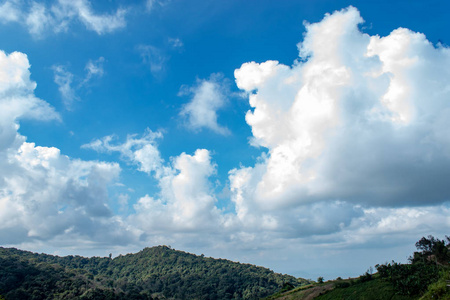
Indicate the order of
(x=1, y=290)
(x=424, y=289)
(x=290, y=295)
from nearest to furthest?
(x=424, y=289)
(x=290, y=295)
(x=1, y=290)

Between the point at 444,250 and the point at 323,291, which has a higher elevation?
the point at 444,250

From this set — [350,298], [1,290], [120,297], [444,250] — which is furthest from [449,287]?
[1,290]

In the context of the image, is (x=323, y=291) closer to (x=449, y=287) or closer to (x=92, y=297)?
(x=449, y=287)

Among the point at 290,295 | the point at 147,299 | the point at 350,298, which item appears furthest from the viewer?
the point at 147,299

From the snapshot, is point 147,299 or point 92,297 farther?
point 147,299

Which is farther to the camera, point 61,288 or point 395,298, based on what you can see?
point 61,288

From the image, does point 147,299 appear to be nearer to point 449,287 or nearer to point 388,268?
point 388,268

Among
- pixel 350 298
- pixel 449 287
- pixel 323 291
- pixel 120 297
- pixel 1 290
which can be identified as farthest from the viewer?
pixel 120 297

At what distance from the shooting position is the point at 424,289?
77438mm

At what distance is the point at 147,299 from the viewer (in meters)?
198

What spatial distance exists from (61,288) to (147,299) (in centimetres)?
4965

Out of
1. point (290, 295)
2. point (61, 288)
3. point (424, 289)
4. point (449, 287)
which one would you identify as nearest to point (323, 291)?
point (290, 295)

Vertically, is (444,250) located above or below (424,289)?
above

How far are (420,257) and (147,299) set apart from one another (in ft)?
499
